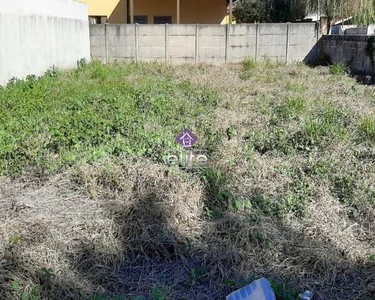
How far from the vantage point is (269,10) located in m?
16.6

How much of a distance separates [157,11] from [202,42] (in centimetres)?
446

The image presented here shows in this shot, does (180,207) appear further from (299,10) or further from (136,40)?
(299,10)

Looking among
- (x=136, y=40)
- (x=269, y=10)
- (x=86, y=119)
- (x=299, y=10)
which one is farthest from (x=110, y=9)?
(x=86, y=119)

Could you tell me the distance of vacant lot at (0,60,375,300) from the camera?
2.27 metres

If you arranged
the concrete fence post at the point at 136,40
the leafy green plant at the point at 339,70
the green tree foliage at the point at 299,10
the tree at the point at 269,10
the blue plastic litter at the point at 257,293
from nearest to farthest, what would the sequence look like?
the blue plastic litter at the point at 257,293
the leafy green plant at the point at 339,70
the green tree foliage at the point at 299,10
the concrete fence post at the point at 136,40
the tree at the point at 269,10

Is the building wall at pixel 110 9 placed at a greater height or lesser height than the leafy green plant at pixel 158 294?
greater

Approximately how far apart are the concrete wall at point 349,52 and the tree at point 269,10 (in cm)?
277

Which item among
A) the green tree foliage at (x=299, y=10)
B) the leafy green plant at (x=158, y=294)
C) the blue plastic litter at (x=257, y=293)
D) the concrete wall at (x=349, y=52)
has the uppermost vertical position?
the green tree foliage at (x=299, y=10)

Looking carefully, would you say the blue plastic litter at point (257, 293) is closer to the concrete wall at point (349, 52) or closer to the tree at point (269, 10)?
the concrete wall at point (349, 52)

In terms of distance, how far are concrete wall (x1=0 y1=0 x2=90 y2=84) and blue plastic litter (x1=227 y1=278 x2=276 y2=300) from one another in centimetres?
613

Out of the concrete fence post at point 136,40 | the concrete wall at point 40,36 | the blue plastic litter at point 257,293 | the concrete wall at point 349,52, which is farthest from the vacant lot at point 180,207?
the concrete fence post at point 136,40

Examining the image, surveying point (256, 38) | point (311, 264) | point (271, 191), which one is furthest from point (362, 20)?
point (311, 264)

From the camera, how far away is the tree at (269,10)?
14798mm

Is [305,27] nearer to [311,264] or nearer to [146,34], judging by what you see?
[146,34]
